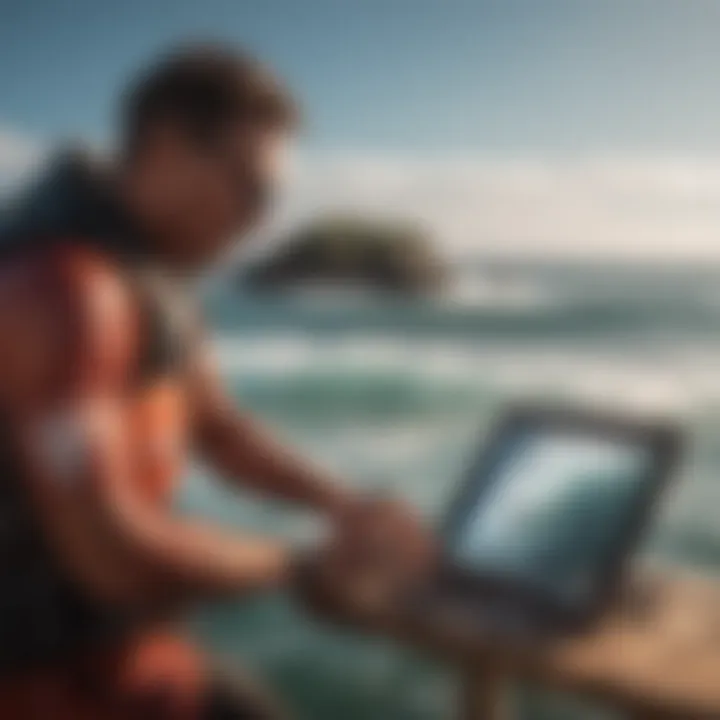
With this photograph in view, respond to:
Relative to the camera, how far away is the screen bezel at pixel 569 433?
1161 mm

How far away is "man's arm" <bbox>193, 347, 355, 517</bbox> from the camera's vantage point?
137 cm

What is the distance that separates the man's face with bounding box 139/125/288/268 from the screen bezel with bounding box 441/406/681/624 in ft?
1.17

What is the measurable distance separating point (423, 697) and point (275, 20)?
77 cm

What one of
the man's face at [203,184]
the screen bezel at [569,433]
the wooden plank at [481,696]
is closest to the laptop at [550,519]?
the screen bezel at [569,433]

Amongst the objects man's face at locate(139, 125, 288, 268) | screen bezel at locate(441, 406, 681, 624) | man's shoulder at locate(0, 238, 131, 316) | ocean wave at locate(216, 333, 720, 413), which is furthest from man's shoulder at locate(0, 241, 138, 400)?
screen bezel at locate(441, 406, 681, 624)

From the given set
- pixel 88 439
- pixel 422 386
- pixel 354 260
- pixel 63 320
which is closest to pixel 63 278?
pixel 63 320

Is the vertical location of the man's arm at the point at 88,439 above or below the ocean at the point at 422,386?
below

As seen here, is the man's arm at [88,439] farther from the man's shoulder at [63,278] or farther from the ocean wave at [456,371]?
the ocean wave at [456,371]

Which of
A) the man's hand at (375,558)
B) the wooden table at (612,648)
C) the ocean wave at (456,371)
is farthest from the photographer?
the ocean wave at (456,371)

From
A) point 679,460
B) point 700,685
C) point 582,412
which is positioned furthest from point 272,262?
point 700,685

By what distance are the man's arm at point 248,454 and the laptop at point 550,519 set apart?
16 cm

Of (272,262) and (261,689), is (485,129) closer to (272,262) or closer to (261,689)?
(272,262)

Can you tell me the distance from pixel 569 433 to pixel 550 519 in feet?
0.30

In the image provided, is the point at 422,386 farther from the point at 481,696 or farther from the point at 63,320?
the point at 63,320
